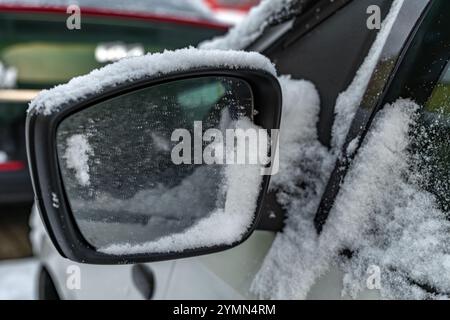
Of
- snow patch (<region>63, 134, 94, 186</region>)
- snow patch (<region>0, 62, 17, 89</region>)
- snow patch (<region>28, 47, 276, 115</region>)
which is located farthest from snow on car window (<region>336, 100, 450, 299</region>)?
snow patch (<region>0, 62, 17, 89</region>)

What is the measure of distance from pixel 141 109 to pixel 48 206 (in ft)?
0.89

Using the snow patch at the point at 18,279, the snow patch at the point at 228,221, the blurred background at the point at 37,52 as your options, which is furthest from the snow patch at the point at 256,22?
the snow patch at the point at 18,279

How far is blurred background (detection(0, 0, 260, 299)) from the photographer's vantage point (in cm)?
390

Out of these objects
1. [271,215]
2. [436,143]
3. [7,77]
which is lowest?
[7,77]

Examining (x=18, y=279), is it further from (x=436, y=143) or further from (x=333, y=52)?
(x=436, y=143)

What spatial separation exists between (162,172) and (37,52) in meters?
3.08

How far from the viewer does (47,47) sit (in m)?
4.04

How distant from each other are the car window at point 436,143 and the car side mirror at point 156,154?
0.93 feet

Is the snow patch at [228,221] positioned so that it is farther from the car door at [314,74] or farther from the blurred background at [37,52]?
the blurred background at [37,52]

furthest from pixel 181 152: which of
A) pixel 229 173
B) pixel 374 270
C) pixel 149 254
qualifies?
pixel 374 270

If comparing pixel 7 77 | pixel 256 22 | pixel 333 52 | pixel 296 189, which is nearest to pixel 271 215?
pixel 296 189

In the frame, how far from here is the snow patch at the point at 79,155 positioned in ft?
3.67

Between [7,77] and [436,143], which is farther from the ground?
[436,143]

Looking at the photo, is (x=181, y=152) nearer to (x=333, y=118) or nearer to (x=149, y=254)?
(x=149, y=254)
